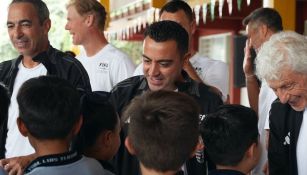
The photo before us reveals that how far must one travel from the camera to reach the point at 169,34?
8.25ft

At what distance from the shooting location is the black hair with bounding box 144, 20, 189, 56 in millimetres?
2494

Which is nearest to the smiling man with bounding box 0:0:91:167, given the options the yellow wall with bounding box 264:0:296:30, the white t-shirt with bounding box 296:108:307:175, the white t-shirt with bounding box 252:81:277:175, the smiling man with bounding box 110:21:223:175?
the smiling man with bounding box 110:21:223:175

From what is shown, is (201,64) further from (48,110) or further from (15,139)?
(48,110)

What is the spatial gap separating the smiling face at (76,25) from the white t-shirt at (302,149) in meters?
1.89

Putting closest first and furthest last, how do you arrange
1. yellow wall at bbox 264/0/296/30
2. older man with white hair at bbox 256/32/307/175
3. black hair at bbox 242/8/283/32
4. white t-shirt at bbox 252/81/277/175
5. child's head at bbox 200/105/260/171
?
child's head at bbox 200/105/260/171 < older man with white hair at bbox 256/32/307/175 < white t-shirt at bbox 252/81/277/175 < black hair at bbox 242/8/283/32 < yellow wall at bbox 264/0/296/30

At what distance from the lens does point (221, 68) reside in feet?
11.4

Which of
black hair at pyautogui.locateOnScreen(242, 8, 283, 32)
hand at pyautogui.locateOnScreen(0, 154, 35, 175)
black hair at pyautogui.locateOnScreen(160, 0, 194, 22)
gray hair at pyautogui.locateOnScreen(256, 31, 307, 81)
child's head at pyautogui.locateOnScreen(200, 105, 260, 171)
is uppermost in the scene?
black hair at pyautogui.locateOnScreen(160, 0, 194, 22)

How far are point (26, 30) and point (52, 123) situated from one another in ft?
3.85

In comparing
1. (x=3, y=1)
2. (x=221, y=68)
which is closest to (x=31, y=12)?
(x=221, y=68)

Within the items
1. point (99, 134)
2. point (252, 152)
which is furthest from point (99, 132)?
point (252, 152)

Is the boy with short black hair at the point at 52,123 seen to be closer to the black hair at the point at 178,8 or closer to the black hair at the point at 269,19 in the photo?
the black hair at the point at 178,8

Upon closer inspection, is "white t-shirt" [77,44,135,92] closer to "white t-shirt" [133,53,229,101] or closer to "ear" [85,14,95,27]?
"ear" [85,14,95,27]

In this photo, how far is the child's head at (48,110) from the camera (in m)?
1.90

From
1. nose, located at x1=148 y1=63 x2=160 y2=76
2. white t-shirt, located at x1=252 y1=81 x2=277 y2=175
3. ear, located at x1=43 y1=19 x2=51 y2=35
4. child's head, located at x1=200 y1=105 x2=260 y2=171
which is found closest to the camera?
child's head, located at x1=200 y1=105 x2=260 y2=171
